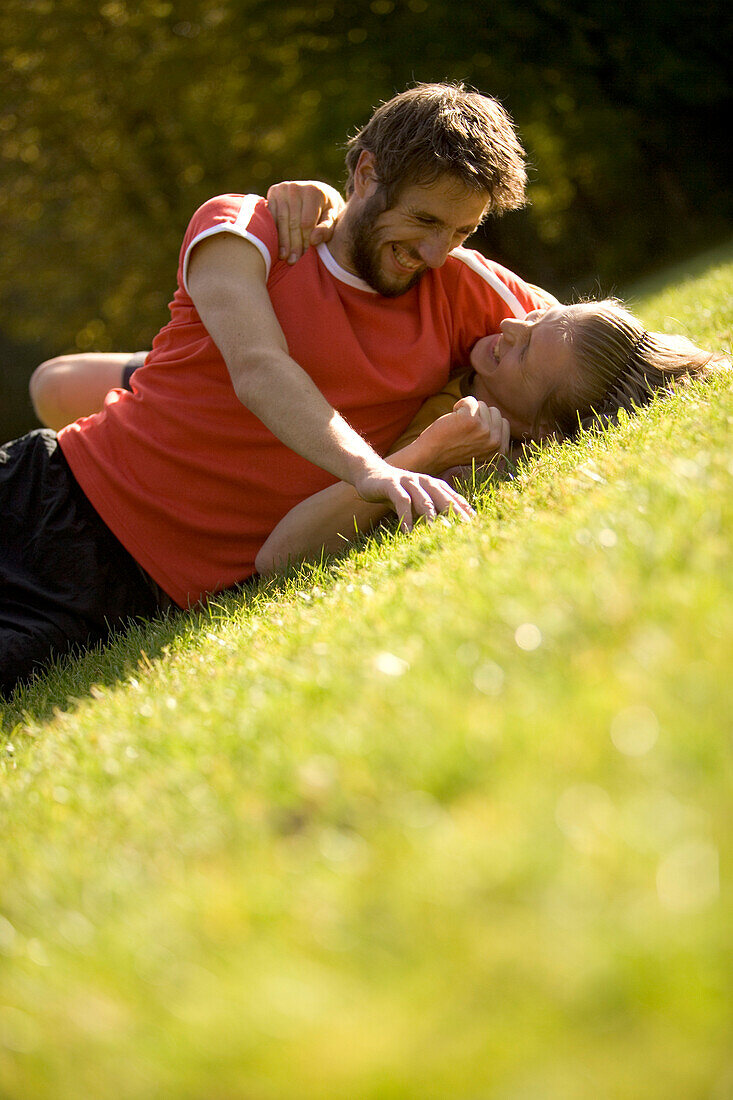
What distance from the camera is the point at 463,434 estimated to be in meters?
4.03

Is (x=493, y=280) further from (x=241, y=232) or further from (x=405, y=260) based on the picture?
(x=241, y=232)

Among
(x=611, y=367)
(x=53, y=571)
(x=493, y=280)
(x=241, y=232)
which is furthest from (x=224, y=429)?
(x=611, y=367)

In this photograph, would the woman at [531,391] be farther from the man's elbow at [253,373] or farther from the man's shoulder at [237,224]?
the man's shoulder at [237,224]

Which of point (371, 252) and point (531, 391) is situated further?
point (531, 391)

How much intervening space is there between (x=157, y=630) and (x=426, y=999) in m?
2.81

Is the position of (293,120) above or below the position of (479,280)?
above

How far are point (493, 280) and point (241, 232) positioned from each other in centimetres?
125

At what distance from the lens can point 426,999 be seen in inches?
50.1

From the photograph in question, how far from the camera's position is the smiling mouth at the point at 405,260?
4.34 m

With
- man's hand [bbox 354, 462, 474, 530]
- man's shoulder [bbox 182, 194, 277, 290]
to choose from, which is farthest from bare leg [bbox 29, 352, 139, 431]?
man's hand [bbox 354, 462, 474, 530]

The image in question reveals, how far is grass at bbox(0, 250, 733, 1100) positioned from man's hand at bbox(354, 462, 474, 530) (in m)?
0.72

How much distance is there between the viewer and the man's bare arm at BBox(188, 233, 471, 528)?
3.52 metres

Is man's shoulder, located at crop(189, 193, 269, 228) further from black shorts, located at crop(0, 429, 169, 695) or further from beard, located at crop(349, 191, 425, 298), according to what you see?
black shorts, located at crop(0, 429, 169, 695)

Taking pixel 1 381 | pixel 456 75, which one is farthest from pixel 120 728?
pixel 1 381
